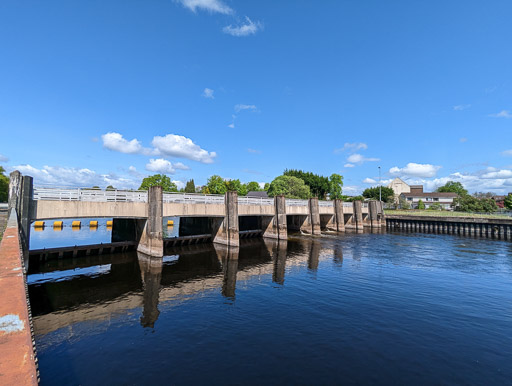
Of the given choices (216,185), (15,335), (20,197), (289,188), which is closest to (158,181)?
(216,185)

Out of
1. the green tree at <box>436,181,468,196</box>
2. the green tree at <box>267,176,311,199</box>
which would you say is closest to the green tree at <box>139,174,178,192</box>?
the green tree at <box>267,176,311,199</box>

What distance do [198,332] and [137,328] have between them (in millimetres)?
3057

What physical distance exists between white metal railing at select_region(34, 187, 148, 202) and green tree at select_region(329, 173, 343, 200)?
303 feet

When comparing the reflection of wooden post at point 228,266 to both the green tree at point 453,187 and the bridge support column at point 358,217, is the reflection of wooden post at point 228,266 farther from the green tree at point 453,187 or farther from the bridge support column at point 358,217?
the green tree at point 453,187

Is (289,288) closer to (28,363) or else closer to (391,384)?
(391,384)

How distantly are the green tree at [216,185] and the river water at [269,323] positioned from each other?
257ft

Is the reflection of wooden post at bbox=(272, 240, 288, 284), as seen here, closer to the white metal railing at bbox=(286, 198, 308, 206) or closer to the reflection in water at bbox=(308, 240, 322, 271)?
the reflection in water at bbox=(308, 240, 322, 271)

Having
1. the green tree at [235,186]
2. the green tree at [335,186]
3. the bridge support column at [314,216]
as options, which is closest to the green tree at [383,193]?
the green tree at [335,186]

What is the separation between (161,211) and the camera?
26.8 m

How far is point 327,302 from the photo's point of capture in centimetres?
1571

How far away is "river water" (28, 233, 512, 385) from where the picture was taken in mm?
9242

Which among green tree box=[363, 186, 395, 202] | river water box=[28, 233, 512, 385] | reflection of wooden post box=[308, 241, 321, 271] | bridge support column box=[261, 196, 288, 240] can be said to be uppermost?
green tree box=[363, 186, 395, 202]

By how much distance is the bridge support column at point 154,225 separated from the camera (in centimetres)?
2622

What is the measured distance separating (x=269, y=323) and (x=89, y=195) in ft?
70.1
